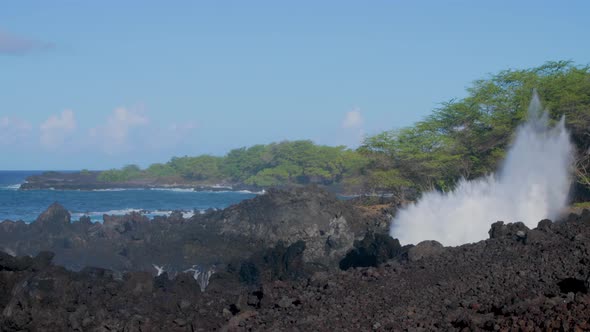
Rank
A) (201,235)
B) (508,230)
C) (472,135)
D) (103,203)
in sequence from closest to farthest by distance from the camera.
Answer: (508,230) → (201,235) → (472,135) → (103,203)

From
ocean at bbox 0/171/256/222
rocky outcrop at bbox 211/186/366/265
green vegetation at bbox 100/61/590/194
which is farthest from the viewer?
ocean at bbox 0/171/256/222

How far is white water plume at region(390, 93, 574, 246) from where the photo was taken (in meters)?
25.2

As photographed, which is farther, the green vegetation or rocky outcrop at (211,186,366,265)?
the green vegetation

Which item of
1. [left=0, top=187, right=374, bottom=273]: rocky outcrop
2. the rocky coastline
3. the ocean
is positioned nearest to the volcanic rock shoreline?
[left=0, top=187, right=374, bottom=273]: rocky outcrop

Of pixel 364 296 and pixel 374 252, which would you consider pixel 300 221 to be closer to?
pixel 374 252

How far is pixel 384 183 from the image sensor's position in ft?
123

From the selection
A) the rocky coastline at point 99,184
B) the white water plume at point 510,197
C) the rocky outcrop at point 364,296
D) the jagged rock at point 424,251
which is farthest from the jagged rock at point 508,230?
the rocky coastline at point 99,184

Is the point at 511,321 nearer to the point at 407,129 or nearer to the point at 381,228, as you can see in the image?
the point at 381,228

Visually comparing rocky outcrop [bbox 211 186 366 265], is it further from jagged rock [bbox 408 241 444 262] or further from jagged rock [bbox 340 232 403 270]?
jagged rock [bbox 408 241 444 262]

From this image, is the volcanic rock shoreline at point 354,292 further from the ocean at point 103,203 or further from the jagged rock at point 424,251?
the ocean at point 103,203

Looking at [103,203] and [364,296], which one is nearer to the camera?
[364,296]

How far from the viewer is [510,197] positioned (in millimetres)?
26938

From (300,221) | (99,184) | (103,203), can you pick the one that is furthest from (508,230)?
(99,184)

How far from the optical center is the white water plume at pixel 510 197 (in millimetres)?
25156
